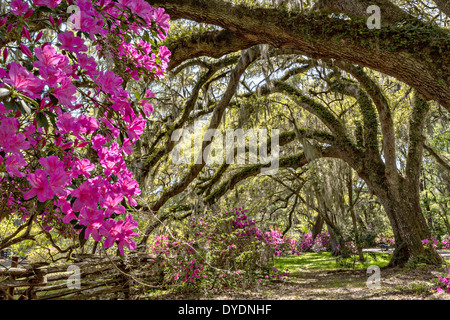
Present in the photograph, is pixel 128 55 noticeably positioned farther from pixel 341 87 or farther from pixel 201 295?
pixel 341 87

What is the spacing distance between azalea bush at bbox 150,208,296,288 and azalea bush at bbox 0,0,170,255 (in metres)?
3.71

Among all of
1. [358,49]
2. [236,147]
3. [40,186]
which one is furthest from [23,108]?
[236,147]

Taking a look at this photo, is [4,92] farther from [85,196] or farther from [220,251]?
[220,251]

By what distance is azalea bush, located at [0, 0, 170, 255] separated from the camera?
868 mm

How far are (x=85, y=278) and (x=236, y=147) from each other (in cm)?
432

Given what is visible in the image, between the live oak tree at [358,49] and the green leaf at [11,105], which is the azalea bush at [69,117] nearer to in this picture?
the green leaf at [11,105]

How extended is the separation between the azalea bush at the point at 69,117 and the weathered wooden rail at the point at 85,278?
6.29 ft

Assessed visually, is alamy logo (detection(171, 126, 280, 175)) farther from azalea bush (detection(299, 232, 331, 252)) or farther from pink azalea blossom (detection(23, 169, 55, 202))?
azalea bush (detection(299, 232, 331, 252))

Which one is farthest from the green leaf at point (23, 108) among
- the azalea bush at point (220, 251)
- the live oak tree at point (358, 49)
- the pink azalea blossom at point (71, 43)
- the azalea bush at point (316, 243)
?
the azalea bush at point (316, 243)

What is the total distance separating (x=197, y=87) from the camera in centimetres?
574

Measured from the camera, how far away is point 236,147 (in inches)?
294

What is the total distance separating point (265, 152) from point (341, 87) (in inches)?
89.8

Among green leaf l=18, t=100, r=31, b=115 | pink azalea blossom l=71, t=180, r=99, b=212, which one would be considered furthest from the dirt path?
green leaf l=18, t=100, r=31, b=115
